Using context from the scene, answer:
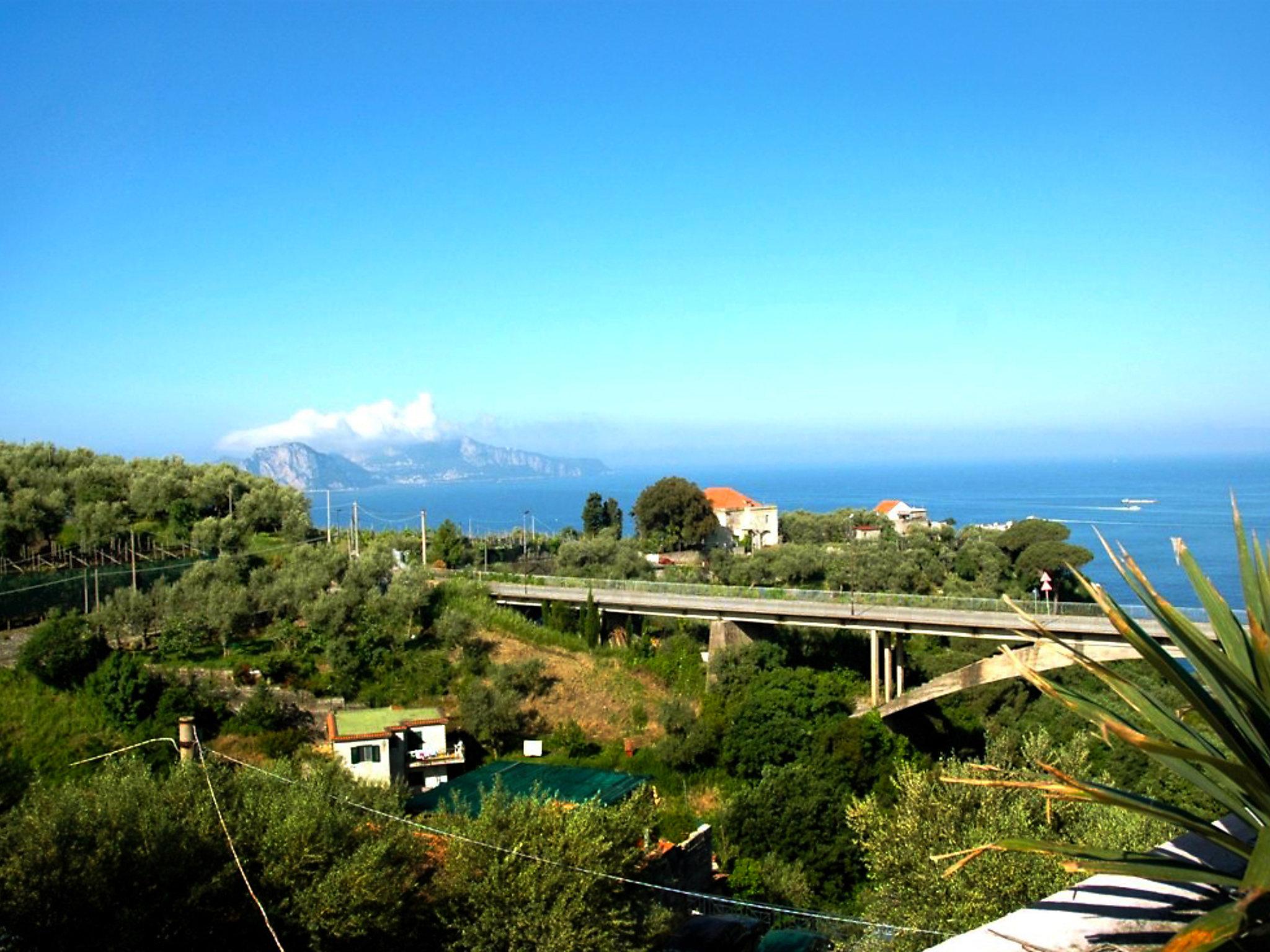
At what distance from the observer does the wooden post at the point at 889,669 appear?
85.2ft

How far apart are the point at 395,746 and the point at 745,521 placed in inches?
1579

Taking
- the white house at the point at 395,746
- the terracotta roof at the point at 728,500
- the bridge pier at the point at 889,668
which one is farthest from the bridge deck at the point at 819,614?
the terracotta roof at the point at 728,500

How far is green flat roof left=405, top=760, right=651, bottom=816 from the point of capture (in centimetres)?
1648

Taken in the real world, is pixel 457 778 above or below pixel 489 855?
below

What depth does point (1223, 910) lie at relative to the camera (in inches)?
72.8

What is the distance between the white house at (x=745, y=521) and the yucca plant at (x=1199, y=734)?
52535 mm

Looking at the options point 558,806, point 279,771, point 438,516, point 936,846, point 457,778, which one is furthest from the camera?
point 438,516

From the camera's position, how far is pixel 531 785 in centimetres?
1731

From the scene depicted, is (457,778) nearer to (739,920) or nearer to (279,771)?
(279,771)

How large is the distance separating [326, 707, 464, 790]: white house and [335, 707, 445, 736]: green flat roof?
1cm

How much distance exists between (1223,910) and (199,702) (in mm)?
22790

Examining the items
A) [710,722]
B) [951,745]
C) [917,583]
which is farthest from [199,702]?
→ [917,583]

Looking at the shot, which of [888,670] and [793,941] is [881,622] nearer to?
[888,670]

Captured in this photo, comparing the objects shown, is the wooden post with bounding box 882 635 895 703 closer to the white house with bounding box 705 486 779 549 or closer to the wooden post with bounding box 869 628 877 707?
the wooden post with bounding box 869 628 877 707
